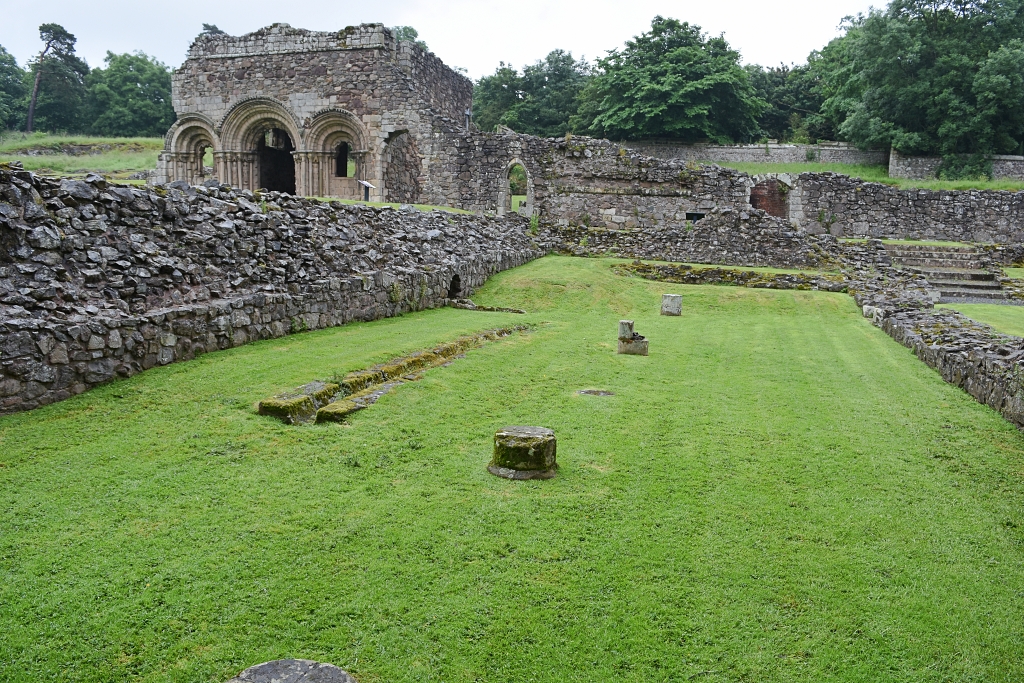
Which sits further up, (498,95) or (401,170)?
(498,95)

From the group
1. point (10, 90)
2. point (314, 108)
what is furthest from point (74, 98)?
point (314, 108)

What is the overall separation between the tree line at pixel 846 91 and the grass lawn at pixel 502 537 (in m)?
30.9

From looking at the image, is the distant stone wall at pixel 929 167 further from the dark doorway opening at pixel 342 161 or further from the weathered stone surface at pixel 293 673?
the weathered stone surface at pixel 293 673

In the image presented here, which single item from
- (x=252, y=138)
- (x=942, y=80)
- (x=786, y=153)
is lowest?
(x=252, y=138)

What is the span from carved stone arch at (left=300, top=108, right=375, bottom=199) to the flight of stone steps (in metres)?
18.2

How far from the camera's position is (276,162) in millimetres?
29875

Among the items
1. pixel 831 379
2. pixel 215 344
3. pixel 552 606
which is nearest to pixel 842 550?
pixel 552 606

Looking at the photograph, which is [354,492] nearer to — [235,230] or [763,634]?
[763,634]

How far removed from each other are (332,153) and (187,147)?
19.9ft

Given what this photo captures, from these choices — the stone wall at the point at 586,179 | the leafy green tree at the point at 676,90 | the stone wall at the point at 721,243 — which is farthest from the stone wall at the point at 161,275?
the leafy green tree at the point at 676,90

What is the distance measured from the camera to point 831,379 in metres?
9.70

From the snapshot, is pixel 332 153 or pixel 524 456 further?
pixel 332 153

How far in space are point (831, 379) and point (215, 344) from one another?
8100 millimetres

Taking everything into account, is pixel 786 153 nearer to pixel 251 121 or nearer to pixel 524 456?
pixel 251 121
